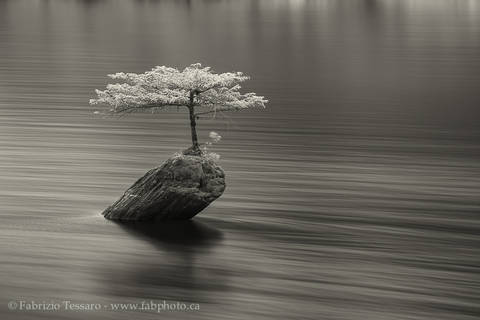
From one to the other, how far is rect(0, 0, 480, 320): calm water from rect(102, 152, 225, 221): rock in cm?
76

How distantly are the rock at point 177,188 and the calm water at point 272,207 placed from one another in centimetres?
76

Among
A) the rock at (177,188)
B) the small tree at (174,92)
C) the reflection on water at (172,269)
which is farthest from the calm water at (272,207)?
the small tree at (174,92)

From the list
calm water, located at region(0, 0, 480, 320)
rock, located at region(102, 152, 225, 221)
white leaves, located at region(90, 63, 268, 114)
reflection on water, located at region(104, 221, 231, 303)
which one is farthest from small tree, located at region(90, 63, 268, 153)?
calm water, located at region(0, 0, 480, 320)

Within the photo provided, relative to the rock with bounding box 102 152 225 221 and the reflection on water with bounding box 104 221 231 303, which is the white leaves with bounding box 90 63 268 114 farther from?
the reflection on water with bounding box 104 221 231 303

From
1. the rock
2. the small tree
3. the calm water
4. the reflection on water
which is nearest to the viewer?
the calm water

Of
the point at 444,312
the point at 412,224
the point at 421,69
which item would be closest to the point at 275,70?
the point at 421,69

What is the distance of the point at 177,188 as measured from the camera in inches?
1471

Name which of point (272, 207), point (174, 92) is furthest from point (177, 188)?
point (272, 207)

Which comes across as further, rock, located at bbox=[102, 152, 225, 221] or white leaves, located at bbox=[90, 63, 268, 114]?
white leaves, located at bbox=[90, 63, 268, 114]

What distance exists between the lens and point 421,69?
404 feet

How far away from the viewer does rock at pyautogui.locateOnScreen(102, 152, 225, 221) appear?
37.4 m

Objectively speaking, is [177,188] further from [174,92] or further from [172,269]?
[174,92]

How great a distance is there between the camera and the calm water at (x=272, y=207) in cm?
3347

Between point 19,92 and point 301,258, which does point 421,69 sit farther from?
point 301,258
